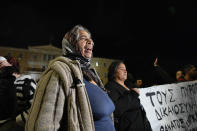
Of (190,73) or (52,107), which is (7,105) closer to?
(52,107)

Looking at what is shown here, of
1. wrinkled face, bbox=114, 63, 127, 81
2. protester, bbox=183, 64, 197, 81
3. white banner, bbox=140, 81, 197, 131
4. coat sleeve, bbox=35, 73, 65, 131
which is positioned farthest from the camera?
protester, bbox=183, 64, 197, 81

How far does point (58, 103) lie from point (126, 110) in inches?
60.1

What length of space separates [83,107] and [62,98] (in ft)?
0.53

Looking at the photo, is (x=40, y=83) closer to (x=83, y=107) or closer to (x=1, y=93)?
(x=83, y=107)

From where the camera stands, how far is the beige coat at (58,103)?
1256 millimetres

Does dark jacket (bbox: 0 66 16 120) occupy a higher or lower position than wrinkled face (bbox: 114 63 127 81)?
lower

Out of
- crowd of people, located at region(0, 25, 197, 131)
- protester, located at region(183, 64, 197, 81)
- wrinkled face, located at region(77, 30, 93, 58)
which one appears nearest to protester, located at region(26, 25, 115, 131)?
crowd of people, located at region(0, 25, 197, 131)

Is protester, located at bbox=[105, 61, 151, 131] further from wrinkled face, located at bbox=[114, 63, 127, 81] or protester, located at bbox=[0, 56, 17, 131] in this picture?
protester, located at bbox=[0, 56, 17, 131]

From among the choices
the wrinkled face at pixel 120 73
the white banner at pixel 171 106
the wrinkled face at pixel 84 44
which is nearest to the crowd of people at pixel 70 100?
the wrinkled face at pixel 84 44

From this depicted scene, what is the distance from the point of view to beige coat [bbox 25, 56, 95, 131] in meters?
1.26

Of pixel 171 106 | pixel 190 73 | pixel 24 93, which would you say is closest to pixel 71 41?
pixel 24 93

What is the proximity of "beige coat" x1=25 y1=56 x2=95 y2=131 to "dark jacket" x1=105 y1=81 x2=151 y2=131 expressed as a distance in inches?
50.9

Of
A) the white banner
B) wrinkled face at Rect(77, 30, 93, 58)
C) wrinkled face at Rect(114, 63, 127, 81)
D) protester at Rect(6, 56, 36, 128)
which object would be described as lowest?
the white banner

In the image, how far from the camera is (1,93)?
2.59 metres
